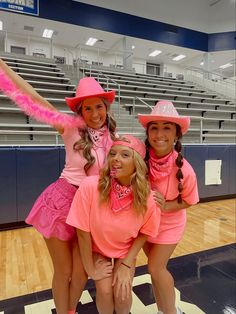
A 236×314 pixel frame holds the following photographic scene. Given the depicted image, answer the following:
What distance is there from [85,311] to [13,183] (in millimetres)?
1660

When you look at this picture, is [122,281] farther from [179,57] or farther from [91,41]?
[179,57]

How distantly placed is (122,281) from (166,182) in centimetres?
47

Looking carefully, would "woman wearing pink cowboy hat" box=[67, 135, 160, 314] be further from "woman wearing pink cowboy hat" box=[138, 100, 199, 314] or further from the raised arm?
the raised arm

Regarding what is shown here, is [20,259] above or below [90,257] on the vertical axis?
below

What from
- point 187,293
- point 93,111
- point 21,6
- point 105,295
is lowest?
point 187,293

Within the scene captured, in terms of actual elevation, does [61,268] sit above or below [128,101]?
below

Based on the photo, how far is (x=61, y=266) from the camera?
3.96 ft

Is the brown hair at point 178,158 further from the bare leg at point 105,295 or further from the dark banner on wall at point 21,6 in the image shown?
the dark banner on wall at point 21,6

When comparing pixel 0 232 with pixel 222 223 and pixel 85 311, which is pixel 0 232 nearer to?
pixel 85 311

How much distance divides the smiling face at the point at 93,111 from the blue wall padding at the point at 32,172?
1.86 meters

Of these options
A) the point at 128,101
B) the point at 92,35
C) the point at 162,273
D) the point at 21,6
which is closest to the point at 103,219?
the point at 162,273

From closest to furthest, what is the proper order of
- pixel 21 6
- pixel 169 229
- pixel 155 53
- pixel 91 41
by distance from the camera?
pixel 169 229, pixel 21 6, pixel 91 41, pixel 155 53

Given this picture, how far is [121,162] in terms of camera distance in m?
1.07


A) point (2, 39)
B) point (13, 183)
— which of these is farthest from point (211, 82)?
point (13, 183)
